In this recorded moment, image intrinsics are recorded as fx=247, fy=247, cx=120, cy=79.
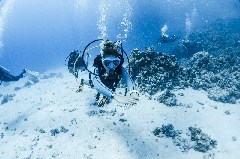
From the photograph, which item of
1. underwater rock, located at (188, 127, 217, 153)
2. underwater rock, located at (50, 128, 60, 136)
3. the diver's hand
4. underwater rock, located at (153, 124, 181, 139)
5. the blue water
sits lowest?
the diver's hand

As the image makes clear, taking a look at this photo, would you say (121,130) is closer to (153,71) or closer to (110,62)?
(153,71)

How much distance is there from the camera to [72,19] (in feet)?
509

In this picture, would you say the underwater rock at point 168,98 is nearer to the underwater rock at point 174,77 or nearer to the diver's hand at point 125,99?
the underwater rock at point 174,77

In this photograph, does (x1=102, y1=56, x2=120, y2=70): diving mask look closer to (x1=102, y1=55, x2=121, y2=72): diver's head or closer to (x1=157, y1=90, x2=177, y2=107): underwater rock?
(x1=102, y1=55, x2=121, y2=72): diver's head

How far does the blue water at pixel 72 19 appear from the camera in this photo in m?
105

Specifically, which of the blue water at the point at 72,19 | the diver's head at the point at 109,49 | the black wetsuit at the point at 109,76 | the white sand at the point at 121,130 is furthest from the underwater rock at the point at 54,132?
the blue water at the point at 72,19

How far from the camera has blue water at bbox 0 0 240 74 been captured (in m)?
105

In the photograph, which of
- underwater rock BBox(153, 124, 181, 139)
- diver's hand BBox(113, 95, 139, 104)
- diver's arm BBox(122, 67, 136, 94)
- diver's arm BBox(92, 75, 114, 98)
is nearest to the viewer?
diver's hand BBox(113, 95, 139, 104)

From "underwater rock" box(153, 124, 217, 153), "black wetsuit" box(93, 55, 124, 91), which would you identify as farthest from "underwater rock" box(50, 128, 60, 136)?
"black wetsuit" box(93, 55, 124, 91)

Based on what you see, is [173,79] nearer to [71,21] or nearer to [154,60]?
[154,60]

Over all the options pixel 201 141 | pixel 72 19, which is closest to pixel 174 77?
pixel 201 141

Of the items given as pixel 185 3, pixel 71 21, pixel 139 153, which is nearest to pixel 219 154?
pixel 139 153

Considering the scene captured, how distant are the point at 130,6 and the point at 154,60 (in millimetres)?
107330

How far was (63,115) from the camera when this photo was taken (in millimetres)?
12492
